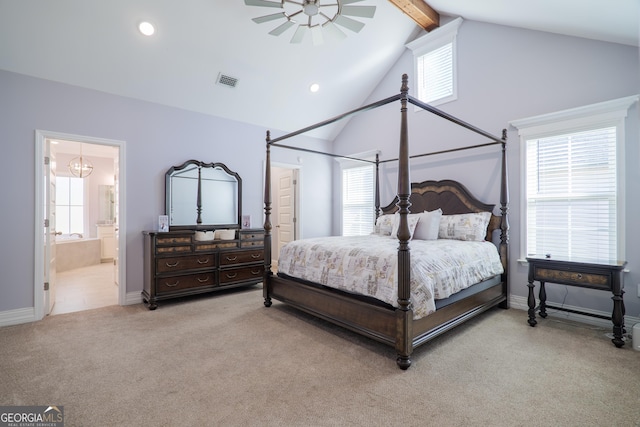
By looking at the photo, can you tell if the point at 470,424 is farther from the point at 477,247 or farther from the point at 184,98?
the point at 184,98

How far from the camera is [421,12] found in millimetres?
4250

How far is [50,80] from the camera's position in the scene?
11.6ft

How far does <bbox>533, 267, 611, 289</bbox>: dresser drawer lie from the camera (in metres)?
2.79

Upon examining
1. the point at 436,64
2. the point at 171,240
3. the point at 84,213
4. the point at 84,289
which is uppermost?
the point at 436,64

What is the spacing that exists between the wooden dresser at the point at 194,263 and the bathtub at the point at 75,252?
393 cm

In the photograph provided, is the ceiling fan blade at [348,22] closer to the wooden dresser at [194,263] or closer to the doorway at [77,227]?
the wooden dresser at [194,263]

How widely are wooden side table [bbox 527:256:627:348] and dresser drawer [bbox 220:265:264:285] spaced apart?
11.7 feet

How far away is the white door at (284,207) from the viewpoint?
6.23 meters

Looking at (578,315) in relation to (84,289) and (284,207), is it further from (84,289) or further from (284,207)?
(84,289)

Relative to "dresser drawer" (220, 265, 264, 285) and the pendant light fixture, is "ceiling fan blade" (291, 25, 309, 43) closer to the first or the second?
"dresser drawer" (220, 265, 264, 285)

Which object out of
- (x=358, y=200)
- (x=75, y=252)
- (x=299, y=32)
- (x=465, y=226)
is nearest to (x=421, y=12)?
(x=299, y=32)

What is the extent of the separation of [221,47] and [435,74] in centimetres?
324

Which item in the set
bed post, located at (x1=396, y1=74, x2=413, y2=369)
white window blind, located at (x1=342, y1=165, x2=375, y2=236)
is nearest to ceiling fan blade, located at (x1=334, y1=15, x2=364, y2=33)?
bed post, located at (x1=396, y1=74, x2=413, y2=369)

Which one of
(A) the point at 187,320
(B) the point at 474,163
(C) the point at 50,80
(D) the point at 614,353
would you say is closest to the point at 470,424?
(D) the point at 614,353
